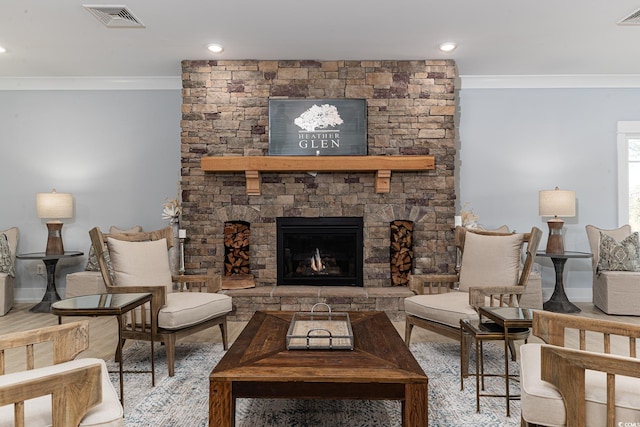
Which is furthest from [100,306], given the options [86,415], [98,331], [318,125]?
[318,125]

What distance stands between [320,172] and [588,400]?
146 inches

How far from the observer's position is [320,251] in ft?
17.1

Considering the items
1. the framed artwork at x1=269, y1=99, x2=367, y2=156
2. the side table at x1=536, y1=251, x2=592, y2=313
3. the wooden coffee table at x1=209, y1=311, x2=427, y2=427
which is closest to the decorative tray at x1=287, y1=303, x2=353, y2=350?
the wooden coffee table at x1=209, y1=311, x2=427, y2=427

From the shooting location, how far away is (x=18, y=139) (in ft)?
18.5

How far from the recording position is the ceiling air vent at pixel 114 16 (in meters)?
3.62

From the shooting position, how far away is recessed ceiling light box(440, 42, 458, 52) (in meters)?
4.48

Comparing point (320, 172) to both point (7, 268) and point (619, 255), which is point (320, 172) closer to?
point (619, 255)

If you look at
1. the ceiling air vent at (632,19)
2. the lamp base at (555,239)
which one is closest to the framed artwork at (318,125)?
the lamp base at (555,239)

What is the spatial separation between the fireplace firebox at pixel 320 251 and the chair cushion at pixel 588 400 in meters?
3.38

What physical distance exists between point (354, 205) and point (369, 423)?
2.93 metres

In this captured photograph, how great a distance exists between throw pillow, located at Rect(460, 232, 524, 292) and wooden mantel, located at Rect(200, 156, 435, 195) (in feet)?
4.36

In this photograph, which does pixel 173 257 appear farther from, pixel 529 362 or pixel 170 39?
pixel 529 362

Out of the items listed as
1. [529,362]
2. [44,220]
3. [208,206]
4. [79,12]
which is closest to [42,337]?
[529,362]

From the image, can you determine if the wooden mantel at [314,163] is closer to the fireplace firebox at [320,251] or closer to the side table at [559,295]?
the fireplace firebox at [320,251]
